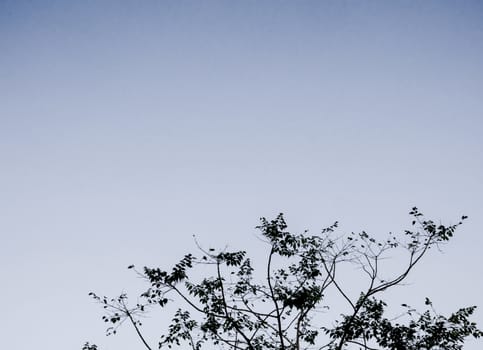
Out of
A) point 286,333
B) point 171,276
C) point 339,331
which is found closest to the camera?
point 171,276

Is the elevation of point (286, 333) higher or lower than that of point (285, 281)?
lower

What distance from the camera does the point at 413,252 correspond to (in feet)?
34.8

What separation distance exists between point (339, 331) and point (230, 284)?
13.3 ft

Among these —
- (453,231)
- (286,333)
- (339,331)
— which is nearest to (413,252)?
(453,231)

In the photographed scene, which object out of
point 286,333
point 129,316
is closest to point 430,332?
point 286,333

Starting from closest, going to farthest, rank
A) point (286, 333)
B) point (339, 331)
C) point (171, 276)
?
1. point (171, 276)
2. point (339, 331)
3. point (286, 333)

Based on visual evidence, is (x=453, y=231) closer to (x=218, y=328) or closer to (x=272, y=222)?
(x=272, y=222)

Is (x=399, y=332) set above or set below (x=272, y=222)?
below

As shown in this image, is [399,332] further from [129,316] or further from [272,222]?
[129,316]

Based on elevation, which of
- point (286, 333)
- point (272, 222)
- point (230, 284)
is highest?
point (272, 222)

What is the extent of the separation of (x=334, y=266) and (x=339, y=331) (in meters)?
2.27

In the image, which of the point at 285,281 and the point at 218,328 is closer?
the point at 218,328

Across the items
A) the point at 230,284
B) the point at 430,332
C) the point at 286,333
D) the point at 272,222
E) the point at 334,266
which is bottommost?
the point at 430,332

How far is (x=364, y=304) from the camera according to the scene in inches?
424
